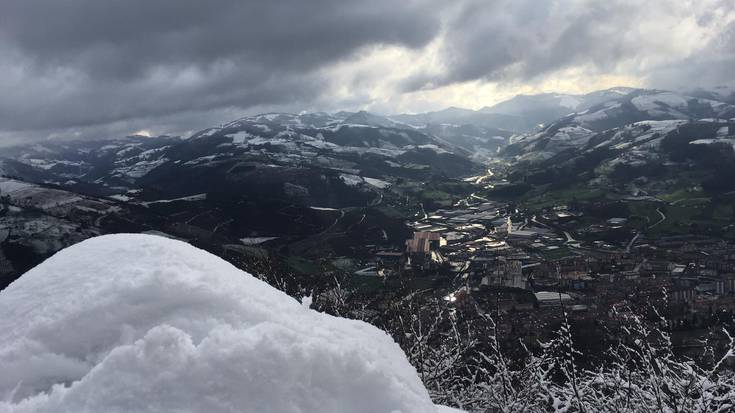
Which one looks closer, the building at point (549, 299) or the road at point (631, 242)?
the building at point (549, 299)

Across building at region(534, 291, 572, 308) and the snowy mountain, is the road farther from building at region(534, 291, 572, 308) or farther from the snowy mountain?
the snowy mountain

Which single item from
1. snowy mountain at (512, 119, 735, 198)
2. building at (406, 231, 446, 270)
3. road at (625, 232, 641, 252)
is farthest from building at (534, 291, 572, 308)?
snowy mountain at (512, 119, 735, 198)

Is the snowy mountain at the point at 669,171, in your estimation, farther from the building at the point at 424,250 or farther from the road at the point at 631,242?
the building at the point at 424,250

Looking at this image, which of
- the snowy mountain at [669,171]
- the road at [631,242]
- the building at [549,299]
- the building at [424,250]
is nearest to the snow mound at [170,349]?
the building at [549,299]

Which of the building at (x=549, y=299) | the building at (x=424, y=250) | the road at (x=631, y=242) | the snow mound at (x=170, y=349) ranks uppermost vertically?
the snow mound at (x=170, y=349)

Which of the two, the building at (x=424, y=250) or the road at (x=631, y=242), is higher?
the building at (x=424, y=250)

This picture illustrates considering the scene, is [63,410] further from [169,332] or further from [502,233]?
[502,233]

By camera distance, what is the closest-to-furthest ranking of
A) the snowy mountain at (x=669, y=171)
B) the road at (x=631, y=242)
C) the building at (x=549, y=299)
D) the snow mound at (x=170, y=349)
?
the snow mound at (x=170, y=349) < the building at (x=549, y=299) < the road at (x=631, y=242) < the snowy mountain at (x=669, y=171)

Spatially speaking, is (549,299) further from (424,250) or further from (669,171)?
(669,171)
